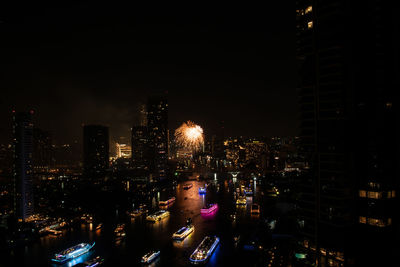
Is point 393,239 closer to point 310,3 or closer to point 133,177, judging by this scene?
point 310,3

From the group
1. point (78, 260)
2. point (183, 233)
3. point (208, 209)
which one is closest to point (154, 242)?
point (183, 233)

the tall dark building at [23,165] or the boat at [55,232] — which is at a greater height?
the tall dark building at [23,165]

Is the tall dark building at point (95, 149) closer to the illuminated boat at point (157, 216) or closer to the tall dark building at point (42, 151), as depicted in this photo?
the tall dark building at point (42, 151)

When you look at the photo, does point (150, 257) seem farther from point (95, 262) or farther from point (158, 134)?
point (158, 134)

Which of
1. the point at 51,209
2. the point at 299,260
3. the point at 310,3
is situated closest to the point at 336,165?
the point at 299,260

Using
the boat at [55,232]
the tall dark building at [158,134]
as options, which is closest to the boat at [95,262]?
the boat at [55,232]
